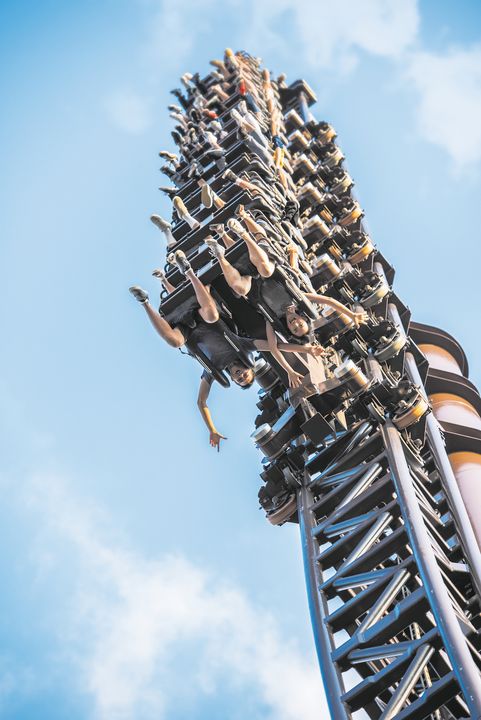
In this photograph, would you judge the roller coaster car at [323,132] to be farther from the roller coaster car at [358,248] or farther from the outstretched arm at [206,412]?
the outstretched arm at [206,412]

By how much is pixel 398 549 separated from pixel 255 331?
18.5 ft

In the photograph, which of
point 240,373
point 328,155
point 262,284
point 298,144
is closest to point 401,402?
point 240,373

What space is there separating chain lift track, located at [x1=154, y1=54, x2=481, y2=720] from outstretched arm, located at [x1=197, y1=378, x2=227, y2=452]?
426mm

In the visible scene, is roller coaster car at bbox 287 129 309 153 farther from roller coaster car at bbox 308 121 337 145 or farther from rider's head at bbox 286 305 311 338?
rider's head at bbox 286 305 311 338

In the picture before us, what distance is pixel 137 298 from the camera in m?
16.4

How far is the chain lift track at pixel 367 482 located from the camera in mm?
12625

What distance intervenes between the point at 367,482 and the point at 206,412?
143 inches

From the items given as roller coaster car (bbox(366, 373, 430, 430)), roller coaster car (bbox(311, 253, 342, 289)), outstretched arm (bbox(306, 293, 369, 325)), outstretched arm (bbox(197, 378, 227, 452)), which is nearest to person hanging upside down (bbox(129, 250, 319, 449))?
outstretched arm (bbox(197, 378, 227, 452))

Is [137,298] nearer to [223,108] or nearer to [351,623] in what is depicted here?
[351,623]

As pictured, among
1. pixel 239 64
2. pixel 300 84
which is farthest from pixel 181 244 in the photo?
pixel 300 84

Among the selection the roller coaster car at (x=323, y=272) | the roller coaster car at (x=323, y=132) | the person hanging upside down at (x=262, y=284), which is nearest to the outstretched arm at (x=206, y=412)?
the person hanging upside down at (x=262, y=284)

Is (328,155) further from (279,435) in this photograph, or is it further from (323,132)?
(279,435)

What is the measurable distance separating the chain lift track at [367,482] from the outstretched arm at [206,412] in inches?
16.8

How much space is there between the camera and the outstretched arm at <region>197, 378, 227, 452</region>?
60.9 ft
